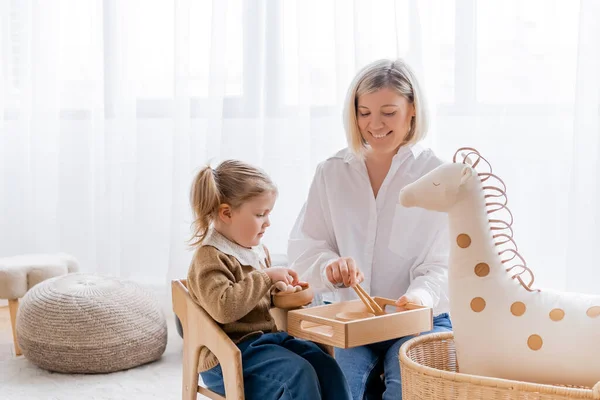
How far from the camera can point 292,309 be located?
143 centimetres

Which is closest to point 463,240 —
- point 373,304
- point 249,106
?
point 373,304

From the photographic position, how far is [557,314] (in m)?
1.10

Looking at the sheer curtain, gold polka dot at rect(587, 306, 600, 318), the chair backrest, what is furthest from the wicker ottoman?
gold polka dot at rect(587, 306, 600, 318)

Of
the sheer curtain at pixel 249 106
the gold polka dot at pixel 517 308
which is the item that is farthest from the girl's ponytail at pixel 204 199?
the sheer curtain at pixel 249 106

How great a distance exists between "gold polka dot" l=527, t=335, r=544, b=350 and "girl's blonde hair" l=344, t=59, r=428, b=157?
652 millimetres

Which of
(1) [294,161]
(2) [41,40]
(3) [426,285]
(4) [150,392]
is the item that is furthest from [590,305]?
(2) [41,40]

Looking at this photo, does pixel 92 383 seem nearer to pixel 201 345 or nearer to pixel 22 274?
pixel 22 274

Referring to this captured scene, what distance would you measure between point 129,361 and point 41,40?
1.56m

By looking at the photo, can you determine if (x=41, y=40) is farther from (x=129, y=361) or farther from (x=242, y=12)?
(x=129, y=361)

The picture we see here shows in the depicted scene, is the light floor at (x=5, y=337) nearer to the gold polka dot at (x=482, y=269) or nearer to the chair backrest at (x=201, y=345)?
the chair backrest at (x=201, y=345)

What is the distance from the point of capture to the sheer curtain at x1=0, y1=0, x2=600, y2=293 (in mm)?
2406

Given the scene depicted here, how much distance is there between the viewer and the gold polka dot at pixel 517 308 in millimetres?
1124

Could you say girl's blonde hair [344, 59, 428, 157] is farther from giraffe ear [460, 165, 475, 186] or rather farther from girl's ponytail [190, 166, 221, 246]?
giraffe ear [460, 165, 475, 186]

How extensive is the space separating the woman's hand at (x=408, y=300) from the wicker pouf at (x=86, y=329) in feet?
4.03
